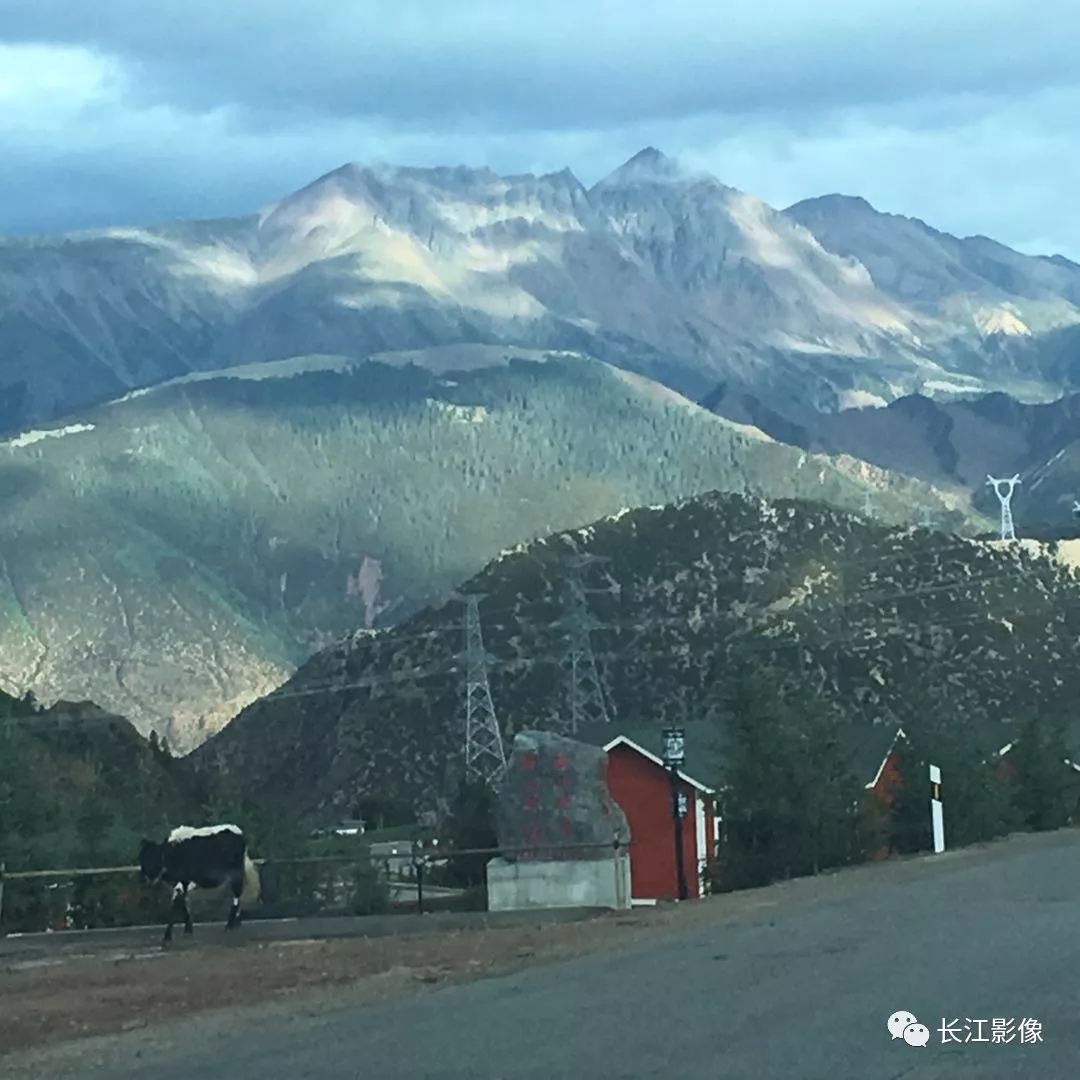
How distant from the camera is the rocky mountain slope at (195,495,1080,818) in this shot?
96.7 metres

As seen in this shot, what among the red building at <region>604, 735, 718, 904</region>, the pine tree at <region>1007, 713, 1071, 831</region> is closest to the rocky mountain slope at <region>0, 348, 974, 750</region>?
the red building at <region>604, 735, 718, 904</region>

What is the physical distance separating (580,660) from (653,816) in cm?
3474

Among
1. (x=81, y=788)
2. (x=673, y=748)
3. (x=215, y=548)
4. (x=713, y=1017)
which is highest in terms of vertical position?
(x=215, y=548)

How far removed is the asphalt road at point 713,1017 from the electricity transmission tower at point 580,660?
47.6m

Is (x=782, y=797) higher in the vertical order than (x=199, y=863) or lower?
higher

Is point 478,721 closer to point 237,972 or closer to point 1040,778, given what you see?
point 1040,778

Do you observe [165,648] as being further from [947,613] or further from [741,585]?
[947,613]

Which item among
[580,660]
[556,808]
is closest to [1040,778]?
[556,808]

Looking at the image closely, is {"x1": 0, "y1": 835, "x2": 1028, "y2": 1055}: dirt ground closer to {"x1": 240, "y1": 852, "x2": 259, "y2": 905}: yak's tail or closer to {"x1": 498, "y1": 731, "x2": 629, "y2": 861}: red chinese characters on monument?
{"x1": 240, "y1": 852, "x2": 259, "y2": 905}: yak's tail

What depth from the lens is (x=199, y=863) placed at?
25703 mm

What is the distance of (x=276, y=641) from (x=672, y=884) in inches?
4373

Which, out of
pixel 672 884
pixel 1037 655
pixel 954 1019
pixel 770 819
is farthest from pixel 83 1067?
pixel 1037 655

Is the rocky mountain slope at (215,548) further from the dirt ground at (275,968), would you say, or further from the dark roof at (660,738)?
the dirt ground at (275,968)

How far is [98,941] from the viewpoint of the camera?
2630 centimetres
